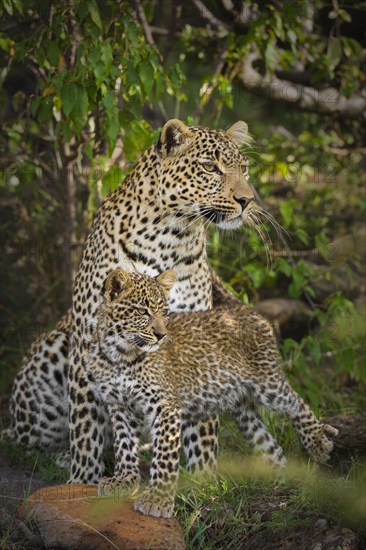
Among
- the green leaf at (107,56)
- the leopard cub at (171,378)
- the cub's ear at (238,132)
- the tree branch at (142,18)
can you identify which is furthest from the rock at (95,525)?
the tree branch at (142,18)

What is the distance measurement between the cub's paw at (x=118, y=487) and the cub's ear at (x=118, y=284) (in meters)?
1.20

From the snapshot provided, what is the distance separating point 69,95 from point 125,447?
2.90m

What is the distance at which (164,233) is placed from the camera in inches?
279

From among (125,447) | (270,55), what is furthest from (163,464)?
(270,55)

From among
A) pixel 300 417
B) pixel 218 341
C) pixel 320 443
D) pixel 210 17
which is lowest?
pixel 320 443

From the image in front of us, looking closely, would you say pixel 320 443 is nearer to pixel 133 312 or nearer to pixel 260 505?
pixel 260 505

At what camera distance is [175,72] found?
328 inches

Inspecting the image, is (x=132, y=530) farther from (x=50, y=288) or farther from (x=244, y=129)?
(x=50, y=288)

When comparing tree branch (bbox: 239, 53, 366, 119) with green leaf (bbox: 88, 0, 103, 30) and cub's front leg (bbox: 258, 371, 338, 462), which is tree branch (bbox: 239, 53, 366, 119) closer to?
green leaf (bbox: 88, 0, 103, 30)

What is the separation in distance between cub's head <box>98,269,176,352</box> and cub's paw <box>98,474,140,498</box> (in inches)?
34.3

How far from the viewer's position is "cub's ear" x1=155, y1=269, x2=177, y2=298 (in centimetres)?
675

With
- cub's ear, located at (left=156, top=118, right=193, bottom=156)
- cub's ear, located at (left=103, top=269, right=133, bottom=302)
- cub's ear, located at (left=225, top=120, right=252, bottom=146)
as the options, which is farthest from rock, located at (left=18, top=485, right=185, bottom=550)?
cub's ear, located at (left=225, top=120, right=252, bottom=146)

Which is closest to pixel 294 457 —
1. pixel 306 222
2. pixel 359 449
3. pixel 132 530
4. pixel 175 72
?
pixel 359 449

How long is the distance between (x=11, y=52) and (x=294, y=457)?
14.7 ft
